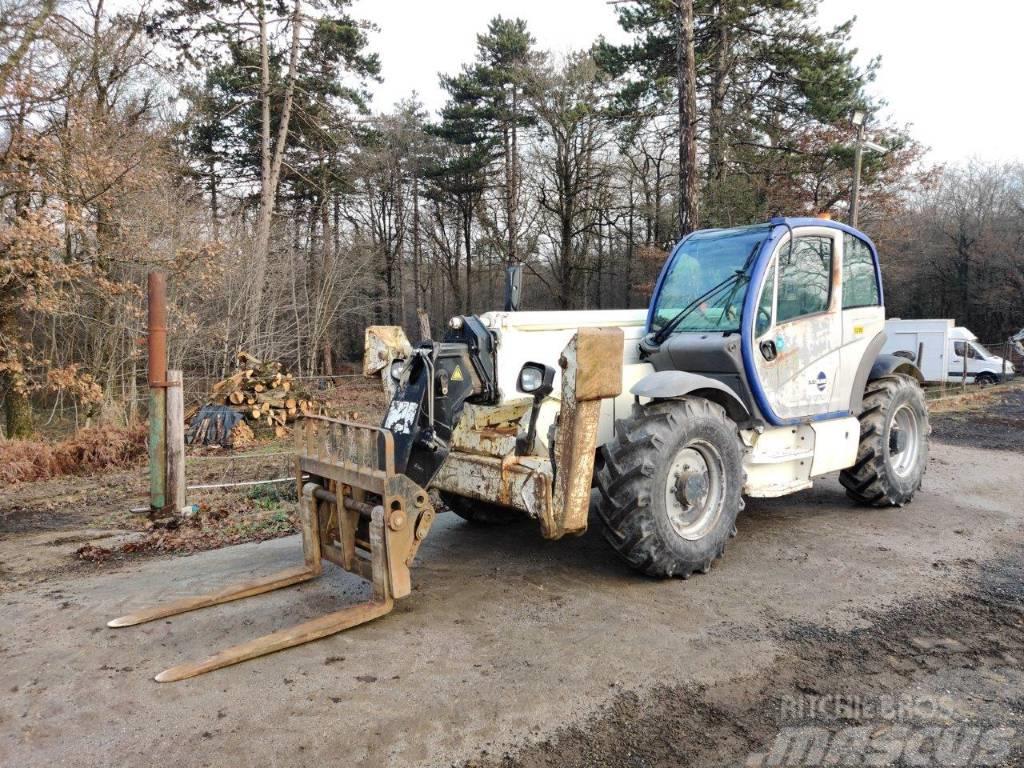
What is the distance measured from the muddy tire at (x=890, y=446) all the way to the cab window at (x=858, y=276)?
0.89 metres

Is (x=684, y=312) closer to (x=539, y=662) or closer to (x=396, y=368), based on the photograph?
(x=396, y=368)

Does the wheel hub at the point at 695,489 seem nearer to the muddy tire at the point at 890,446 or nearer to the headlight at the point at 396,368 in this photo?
the headlight at the point at 396,368

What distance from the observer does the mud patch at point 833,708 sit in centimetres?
277

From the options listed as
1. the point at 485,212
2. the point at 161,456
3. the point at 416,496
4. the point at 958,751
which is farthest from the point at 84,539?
the point at 485,212

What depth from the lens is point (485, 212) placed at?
105ft

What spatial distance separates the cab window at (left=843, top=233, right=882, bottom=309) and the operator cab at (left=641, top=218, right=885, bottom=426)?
0.03 feet

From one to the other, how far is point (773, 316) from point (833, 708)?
3.03m

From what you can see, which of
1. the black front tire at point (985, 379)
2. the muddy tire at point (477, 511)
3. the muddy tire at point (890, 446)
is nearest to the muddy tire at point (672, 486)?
the muddy tire at point (477, 511)

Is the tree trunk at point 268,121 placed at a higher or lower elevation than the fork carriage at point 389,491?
higher

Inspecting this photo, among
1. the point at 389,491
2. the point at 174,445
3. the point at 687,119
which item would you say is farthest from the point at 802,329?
the point at 687,119

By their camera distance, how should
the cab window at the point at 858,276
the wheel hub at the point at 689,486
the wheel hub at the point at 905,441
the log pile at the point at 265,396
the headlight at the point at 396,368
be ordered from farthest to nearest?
the log pile at the point at 265,396 < the wheel hub at the point at 905,441 < the cab window at the point at 858,276 < the headlight at the point at 396,368 < the wheel hub at the point at 689,486

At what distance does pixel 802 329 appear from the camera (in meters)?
5.56

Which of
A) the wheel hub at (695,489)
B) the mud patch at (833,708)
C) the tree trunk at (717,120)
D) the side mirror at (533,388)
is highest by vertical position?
the tree trunk at (717,120)

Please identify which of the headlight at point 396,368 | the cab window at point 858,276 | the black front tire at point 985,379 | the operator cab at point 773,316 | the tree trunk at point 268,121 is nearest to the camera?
the headlight at point 396,368
